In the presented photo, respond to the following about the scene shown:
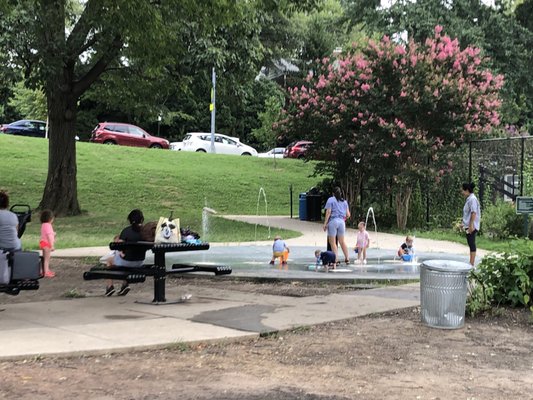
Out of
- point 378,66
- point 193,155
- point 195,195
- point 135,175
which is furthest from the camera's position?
point 193,155

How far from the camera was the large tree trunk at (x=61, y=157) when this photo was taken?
855 inches

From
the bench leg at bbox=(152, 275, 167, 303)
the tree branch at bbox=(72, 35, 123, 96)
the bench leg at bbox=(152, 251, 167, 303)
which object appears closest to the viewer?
the bench leg at bbox=(152, 251, 167, 303)

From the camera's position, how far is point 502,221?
1789cm

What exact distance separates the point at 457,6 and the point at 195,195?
16158 mm

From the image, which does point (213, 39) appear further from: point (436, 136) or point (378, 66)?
point (436, 136)

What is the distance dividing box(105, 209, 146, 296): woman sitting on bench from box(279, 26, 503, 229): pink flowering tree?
11.9 metres

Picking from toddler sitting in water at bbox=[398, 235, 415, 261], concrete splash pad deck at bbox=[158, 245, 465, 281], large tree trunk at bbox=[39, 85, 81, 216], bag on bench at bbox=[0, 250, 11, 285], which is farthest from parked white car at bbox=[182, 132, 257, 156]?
bag on bench at bbox=[0, 250, 11, 285]

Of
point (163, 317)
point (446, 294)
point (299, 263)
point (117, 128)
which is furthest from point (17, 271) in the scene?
point (117, 128)

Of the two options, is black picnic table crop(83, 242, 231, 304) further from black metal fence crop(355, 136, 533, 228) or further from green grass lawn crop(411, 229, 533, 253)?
black metal fence crop(355, 136, 533, 228)

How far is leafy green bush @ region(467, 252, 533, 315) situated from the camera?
8062mm

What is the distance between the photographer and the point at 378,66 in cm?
2044

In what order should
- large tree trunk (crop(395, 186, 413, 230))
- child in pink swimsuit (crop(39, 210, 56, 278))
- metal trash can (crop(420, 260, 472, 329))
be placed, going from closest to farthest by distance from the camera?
1. metal trash can (crop(420, 260, 472, 329))
2. child in pink swimsuit (crop(39, 210, 56, 278))
3. large tree trunk (crop(395, 186, 413, 230))

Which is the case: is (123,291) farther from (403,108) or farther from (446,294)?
(403,108)

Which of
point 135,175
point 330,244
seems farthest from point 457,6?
point 330,244
